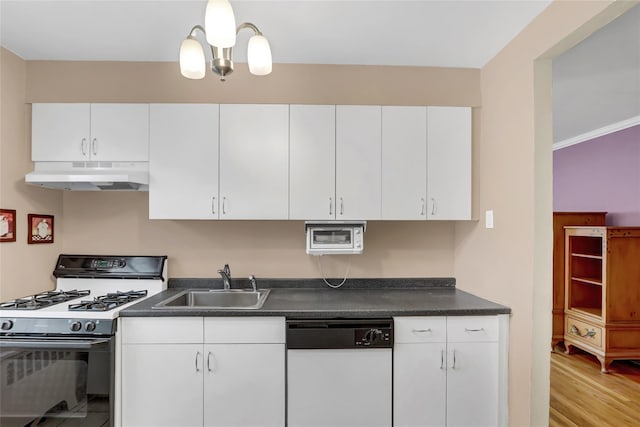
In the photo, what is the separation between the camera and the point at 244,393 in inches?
78.5

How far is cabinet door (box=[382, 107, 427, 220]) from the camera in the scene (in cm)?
235

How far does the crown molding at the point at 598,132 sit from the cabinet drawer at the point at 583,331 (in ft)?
6.97

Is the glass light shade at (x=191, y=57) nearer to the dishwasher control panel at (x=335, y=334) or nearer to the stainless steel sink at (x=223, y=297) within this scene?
the dishwasher control panel at (x=335, y=334)

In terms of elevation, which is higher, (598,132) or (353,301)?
(598,132)

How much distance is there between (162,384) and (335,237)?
134 cm

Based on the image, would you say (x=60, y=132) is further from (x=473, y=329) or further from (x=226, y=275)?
(x=473, y=329)

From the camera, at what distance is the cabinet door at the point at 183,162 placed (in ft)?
7.53

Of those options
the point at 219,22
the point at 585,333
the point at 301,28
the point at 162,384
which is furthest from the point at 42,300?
the point at 585,333

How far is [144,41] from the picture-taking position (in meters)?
2.14

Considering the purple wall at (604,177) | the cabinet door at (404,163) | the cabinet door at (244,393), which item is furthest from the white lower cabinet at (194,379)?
the purple wall at (604,177)

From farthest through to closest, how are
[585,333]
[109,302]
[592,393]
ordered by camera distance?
[585,333]
[592,393]
[109,302]

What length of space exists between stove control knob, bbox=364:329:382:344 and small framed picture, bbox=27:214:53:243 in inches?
88.0

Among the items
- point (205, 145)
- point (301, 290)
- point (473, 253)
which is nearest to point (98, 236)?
point (205, 145)

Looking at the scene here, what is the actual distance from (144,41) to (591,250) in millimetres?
4816
